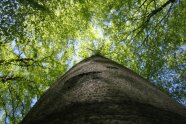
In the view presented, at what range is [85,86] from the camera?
94.0 inches

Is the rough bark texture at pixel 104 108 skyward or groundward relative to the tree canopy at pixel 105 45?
groundward

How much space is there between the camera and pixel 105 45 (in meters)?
12.6

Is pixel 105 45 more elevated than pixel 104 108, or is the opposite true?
pixel 105 45

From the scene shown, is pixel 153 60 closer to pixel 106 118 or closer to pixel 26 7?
pixel 26 7

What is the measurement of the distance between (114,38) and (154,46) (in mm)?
1797

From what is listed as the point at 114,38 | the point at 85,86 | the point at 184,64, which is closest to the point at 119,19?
the point at 114,38

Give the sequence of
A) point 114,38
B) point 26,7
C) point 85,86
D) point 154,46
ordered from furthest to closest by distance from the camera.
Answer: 1. point 114,38
2. point 154,46
3. point 26,7
4. point 85,86

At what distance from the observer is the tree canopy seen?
35.7ft

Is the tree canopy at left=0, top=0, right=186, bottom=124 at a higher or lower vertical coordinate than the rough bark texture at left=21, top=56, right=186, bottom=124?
higher

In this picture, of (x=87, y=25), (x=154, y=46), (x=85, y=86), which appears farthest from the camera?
(x=87, y=25)

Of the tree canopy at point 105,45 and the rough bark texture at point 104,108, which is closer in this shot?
the rough bark texture at point 104,108

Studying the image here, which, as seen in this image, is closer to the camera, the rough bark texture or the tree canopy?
the rough bark texture

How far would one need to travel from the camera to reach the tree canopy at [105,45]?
1089 cm

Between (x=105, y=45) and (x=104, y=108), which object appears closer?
(x=104, y=108)
